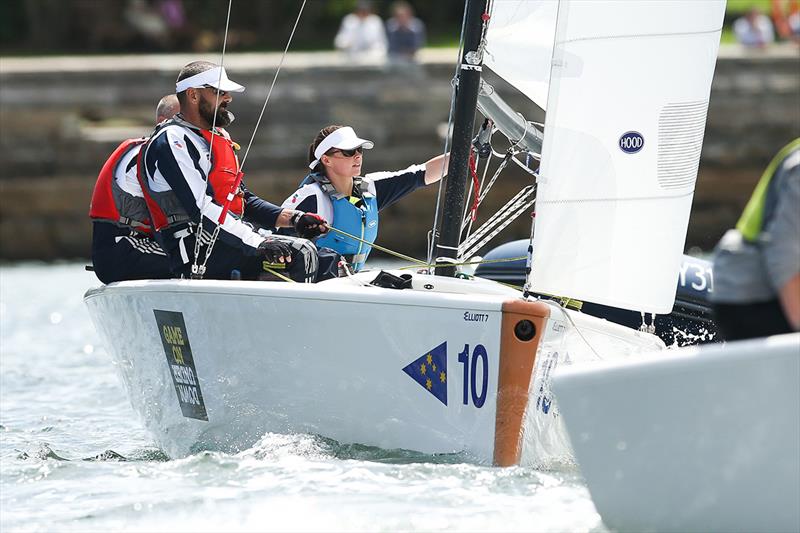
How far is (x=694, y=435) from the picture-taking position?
3.68 m

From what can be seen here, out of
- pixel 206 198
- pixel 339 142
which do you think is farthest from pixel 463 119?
pixel 206 198

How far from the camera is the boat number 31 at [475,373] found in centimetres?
466

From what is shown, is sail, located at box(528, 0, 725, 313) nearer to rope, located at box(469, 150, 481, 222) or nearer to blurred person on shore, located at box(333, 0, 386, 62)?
rope, located at box(469, 150, 481, 222)

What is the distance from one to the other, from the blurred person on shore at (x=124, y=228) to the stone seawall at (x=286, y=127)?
→ 937 centimetres

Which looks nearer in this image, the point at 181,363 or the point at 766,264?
the point at 766,264

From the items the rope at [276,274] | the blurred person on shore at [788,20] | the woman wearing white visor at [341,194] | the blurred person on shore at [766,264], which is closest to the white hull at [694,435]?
the blurred person on shore at [766,264]

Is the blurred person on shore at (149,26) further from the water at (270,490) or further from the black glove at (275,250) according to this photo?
the black glove at (275,250)

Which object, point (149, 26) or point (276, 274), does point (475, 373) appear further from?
point (149, 26)

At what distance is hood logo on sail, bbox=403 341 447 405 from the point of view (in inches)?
185

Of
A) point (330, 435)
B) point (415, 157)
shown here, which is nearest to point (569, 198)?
point (330, 435)

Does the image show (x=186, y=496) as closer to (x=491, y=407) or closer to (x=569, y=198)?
(x=491, y=407)

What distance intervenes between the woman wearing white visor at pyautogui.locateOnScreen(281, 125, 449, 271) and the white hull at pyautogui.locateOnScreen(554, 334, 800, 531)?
84.1 inches

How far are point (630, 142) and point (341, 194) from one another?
4.50 feet

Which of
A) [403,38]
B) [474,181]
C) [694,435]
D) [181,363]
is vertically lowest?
[181,363]
